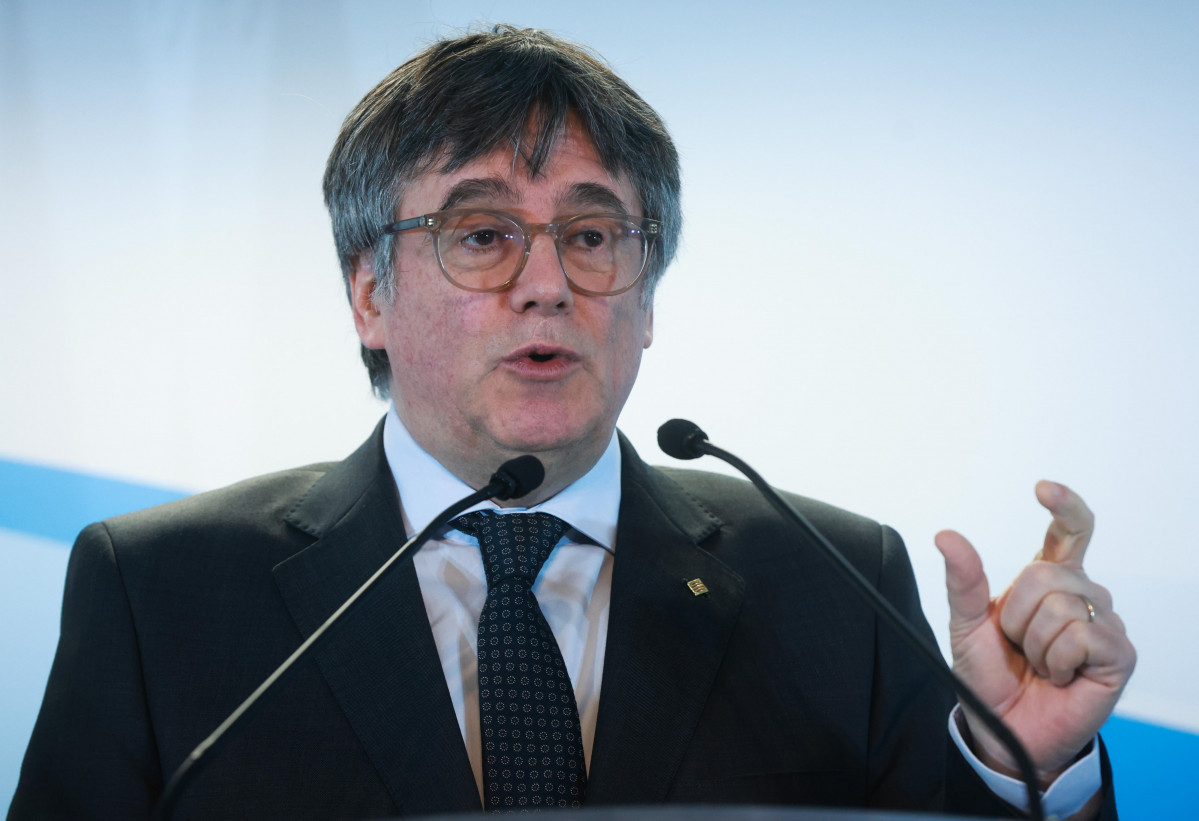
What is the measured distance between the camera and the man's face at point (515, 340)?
150cm

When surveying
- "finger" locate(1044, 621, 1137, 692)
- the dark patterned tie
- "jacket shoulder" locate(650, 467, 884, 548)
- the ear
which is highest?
the ear

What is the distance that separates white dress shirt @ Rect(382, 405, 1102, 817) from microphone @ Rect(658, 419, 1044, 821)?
40 centimetres

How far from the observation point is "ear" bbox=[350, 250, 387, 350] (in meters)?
1.73

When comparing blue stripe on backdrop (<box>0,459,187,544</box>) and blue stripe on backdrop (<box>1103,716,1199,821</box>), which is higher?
blue stripe on backdrop (<box>0,459,187,544</box>)

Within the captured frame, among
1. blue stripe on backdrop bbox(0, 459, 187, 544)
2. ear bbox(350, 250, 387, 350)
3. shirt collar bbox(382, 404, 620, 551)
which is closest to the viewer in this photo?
shirt collar bbox(382, 404, 620, 551)

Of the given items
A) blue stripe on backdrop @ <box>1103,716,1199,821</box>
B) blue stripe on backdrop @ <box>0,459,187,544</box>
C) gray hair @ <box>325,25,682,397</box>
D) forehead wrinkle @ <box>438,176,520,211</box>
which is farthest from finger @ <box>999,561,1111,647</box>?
blue stripe on backdrop @ <box>0,459,187,544</box>

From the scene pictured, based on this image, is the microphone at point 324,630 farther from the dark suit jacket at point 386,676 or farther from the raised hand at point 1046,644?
the raised hand at point 1046,644

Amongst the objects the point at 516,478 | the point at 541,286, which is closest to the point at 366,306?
the point at 541,286

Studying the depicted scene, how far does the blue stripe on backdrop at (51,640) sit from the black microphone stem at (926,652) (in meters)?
1.16

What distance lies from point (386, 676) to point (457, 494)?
0.32 metres

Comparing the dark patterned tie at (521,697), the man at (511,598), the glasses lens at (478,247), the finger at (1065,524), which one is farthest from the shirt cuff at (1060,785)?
the glasses lens at (478,247)

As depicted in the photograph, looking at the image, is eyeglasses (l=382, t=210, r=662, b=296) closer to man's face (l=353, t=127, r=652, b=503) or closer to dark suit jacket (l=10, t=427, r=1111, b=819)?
man's face (l=353, t=127, r=652, b=503)

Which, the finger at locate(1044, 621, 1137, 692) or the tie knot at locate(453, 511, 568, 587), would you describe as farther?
the tie knot at locate(453, 511, 568, 587)

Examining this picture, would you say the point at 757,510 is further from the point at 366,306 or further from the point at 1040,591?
the point at 366,306
